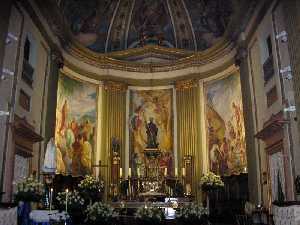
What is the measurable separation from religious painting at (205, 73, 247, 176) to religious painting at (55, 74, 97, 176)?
21.0ft

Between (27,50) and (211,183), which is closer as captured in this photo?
(27,50)

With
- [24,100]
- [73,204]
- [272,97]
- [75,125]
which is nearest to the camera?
[73,204]

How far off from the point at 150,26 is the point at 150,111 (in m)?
5.32

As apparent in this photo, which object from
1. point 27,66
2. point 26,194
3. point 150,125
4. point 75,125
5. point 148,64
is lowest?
point 26,194

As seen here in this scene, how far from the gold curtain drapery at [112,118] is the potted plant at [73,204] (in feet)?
27.3

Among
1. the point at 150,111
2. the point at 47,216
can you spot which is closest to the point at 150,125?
the point at 150,111

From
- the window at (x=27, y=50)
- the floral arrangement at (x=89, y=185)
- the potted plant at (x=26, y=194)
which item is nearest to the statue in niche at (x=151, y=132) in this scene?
A: the floral arrangement at (x=89, y=185)

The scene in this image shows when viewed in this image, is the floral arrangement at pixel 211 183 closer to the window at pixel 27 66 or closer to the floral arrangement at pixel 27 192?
the floral arrangement at pixel 27 192

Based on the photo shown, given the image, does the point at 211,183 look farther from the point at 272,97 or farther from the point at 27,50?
the point at 27,50

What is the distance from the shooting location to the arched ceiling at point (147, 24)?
68.7ft

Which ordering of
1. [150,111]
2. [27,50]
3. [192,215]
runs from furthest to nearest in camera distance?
[150,111], [27,50], [192,215]

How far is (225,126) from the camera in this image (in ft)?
64.1

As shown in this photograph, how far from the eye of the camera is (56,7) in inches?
623

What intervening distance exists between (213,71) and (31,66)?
10066 millimetres
